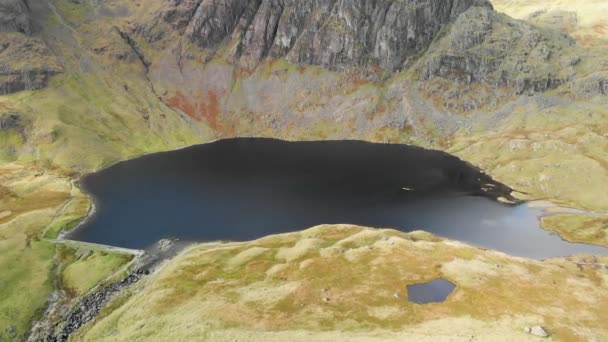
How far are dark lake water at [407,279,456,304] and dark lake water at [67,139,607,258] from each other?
51.7 m

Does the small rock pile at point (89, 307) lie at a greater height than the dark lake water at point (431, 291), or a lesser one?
lesser

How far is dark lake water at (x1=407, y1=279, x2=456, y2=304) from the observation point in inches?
2978

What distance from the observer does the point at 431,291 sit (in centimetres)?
7906

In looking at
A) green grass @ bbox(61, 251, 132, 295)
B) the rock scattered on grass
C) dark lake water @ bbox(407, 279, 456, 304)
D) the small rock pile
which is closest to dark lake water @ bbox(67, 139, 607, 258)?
green grass @ bbox(61, 251, 132, 295)

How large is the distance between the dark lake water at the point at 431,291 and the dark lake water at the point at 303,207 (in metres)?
51.7

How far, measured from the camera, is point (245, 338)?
216 feet

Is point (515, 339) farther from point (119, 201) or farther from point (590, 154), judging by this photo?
point (590, 154)

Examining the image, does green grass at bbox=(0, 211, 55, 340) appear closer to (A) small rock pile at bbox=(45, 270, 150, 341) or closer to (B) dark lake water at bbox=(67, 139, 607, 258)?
(A) small rock pile at bbox=(45, 270, 150, 341)

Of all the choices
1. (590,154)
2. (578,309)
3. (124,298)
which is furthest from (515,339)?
(590,154)

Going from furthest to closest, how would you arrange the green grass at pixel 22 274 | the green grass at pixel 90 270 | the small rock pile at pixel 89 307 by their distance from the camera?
the green grass at pixel 90 270
the green grass at pixel 22 274
the small rock pile at pixel 89 307

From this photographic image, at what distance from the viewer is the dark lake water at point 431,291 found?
248 feet

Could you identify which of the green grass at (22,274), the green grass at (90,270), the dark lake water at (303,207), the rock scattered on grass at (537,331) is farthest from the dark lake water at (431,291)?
the green grass at (22,274)

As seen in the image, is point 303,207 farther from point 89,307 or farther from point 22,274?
point 22,274

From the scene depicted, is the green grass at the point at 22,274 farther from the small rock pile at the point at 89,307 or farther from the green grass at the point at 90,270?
the small rock pile at the point at 89,307
